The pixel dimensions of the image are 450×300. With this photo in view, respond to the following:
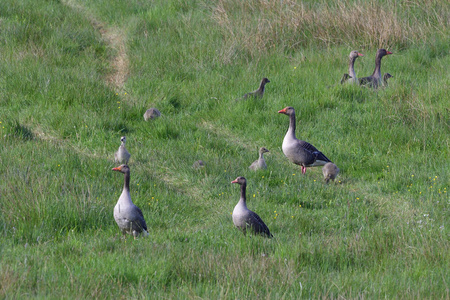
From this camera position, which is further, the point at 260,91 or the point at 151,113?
the point at 260,91

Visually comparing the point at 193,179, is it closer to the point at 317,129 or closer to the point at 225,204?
the point at 225,204

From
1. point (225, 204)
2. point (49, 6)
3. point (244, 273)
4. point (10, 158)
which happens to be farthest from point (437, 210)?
point (49, 6)

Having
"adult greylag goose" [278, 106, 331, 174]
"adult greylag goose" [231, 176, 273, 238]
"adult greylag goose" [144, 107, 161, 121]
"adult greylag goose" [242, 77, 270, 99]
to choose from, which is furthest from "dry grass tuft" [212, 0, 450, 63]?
"adult greylag goose" [231, 176, 273, 238]

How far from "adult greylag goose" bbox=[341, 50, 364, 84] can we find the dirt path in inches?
202

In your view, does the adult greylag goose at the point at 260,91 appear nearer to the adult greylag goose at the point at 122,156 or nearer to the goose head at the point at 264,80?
the goose head at the point at 264,80

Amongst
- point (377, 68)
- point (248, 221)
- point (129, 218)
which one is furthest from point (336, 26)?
point (129, 218)

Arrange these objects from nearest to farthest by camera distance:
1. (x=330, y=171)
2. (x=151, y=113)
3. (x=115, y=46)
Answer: (x=330, y=171) → (x=151, y=113) → (x=115, y=46)

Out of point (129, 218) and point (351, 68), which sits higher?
point (129, 218)

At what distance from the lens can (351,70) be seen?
12211mm

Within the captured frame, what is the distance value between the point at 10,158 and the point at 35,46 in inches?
254

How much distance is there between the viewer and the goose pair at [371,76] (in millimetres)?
11922

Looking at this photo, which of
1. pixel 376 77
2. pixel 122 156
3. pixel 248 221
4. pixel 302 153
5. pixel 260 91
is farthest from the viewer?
pixel 376 77

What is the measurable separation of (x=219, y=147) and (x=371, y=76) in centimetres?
429

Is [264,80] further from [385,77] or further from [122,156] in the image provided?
[122,156]
